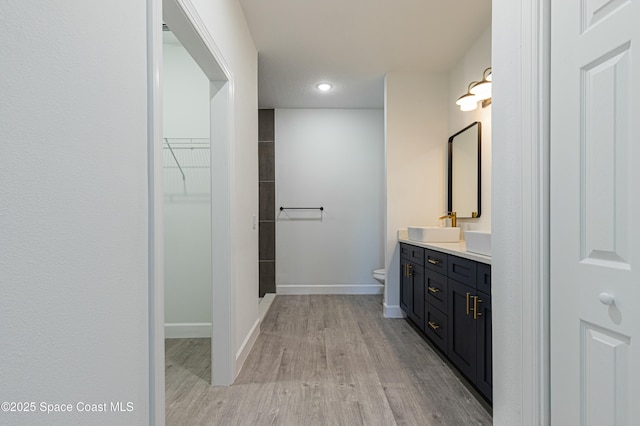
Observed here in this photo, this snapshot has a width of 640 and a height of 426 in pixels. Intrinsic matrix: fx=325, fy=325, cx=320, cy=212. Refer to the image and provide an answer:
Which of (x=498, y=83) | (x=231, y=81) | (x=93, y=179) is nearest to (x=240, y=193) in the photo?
(x=231, y=81)

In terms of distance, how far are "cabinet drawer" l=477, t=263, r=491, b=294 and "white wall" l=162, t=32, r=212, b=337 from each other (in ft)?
7.03

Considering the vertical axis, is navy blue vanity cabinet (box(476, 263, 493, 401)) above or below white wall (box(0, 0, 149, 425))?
below

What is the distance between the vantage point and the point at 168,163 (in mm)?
2873

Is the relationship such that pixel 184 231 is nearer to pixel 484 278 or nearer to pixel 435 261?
pixel 435 261

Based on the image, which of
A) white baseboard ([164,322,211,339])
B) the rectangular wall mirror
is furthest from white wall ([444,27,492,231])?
white baseboard ([164,322,211,339])

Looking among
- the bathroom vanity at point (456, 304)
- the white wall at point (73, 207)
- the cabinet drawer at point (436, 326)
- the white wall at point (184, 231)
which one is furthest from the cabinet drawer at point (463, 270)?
the white wall at point (184, 231)

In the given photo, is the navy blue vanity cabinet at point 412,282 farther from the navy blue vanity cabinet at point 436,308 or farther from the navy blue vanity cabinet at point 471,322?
the navy blue vanity cabinet at point 471,322

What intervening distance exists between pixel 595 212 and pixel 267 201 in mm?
3905

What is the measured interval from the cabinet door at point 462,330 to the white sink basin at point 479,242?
0.23 metres

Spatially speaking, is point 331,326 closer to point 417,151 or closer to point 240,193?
point 240,193

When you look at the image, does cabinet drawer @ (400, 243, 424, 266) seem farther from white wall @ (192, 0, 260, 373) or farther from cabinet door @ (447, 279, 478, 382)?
white wall @ (192, 0, 260, 373)

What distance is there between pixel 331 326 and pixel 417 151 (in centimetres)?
202

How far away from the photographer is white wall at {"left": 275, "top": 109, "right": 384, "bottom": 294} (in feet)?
14.9

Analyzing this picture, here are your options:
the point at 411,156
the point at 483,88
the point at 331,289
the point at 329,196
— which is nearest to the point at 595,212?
the point at 483,88
